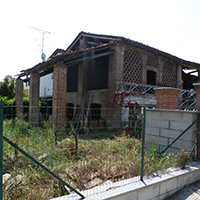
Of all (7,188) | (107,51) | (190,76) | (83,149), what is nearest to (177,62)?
(190,76)

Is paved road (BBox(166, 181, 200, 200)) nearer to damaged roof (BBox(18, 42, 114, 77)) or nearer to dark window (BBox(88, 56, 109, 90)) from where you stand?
damaged roof (BBox(18, 42, 114, 77))

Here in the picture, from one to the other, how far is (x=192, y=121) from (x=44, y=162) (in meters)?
3.33

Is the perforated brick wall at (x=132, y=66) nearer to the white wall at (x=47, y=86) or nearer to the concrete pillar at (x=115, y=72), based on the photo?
the concrete pillar at (x=115, y=72)

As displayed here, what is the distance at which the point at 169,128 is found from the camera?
13.8 ft

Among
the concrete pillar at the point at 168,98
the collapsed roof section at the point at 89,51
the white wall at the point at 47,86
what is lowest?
the concrete pillar at the point at 168,98

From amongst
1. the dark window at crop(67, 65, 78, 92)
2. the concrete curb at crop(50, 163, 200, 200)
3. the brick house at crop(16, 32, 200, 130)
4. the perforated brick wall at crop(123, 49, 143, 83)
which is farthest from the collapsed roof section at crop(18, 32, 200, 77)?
the concrete curb at crop(50, 163, 200, 200)

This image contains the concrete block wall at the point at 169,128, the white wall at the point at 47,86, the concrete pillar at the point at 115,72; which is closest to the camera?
the concrete block wall at the point at 169,128

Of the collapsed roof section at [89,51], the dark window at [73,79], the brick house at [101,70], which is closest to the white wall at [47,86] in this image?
the dark window at [73,79]

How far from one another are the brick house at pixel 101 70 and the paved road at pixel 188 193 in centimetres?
479

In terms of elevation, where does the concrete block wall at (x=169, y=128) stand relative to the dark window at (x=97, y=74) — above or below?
below

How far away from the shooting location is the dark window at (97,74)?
11.1m

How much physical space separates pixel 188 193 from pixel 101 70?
9.26 meters

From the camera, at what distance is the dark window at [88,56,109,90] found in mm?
11086

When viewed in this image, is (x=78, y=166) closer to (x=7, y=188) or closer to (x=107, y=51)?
(x=7, y=188)
